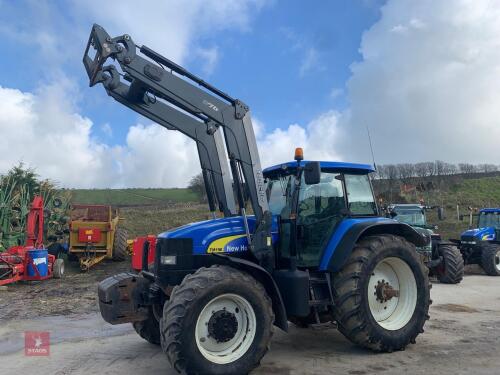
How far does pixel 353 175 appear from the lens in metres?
6.47

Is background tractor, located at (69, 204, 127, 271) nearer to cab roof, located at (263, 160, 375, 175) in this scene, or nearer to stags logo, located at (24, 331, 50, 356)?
stags logo, located at (24, 331, 50, 356)

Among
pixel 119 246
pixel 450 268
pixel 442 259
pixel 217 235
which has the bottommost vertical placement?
pixel 450 268

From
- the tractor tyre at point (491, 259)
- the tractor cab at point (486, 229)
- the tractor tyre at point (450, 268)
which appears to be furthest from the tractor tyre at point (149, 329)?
the tractor cab at point (486, 229)

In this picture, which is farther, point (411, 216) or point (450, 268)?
point (411, 216)

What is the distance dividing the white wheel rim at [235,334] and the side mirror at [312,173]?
1.52m

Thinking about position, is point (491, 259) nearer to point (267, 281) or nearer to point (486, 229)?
point (486, 229)

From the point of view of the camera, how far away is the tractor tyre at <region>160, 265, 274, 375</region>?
15.1ft

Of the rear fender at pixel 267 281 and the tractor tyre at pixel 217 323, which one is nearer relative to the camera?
the tractor tyre at pixel 217 323

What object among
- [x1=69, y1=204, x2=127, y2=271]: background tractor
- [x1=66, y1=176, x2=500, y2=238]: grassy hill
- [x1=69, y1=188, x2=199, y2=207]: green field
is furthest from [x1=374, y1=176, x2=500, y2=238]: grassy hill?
[x1=69, y1=204, x2=127, y2=271]: background tractor

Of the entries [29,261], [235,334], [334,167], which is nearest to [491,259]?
[334,167]

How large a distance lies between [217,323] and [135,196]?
40.3 metres

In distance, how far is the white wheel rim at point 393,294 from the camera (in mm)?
6051

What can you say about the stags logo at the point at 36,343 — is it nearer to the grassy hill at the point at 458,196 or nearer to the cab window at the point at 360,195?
the cab window at the point at 360,195

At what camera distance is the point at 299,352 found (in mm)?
5988
